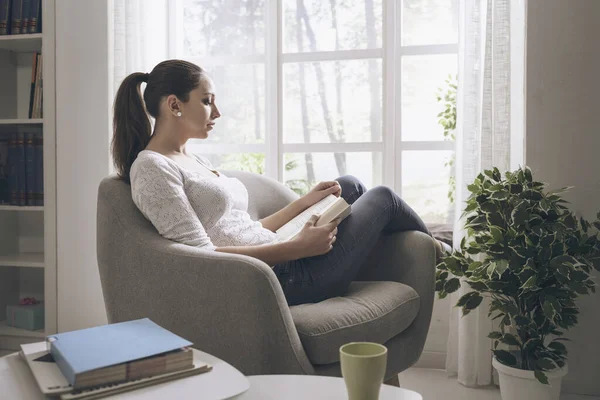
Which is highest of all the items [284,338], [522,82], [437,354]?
[522,82]

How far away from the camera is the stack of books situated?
779 millimetres

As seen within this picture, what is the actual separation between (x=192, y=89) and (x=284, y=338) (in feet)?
2.91

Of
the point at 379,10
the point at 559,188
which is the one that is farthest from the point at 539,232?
the point at 379,10

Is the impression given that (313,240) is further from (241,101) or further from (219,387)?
(241,101)

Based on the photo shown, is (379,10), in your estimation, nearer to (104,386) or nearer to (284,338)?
(284,338)

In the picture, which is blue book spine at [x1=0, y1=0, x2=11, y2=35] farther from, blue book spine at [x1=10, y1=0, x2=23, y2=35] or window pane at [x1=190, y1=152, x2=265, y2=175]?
window pane at [x1=190, y1=152, x2=265, y2=175]

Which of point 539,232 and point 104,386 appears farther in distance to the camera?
point 539,232

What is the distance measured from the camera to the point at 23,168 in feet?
9.23

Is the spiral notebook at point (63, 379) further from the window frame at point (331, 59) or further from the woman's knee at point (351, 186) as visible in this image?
the window frame at point (331, 59)

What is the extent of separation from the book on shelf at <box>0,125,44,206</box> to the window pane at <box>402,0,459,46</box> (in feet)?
6.04

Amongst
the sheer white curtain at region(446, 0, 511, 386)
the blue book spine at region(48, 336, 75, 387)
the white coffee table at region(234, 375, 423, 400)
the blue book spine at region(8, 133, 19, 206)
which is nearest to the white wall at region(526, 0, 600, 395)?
the sheer white curtain at region(446, 0, 511, 386)

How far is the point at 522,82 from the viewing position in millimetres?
2195

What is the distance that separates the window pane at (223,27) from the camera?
2959 millimetres

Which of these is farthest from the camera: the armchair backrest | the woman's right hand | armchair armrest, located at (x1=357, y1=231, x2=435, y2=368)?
the armchair backrest
